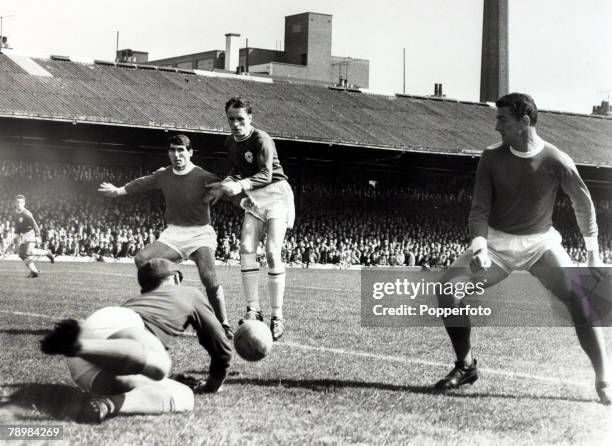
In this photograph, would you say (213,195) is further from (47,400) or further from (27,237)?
(27,237)

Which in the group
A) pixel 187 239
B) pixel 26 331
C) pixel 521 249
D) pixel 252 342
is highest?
pixel 521 249

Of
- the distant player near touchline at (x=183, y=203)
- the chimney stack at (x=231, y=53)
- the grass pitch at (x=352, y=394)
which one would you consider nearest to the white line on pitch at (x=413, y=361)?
the grass pitch at (x=352, y=394)

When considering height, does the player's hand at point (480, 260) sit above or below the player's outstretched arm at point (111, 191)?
below

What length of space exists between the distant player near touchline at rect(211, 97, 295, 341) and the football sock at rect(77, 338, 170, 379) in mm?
2795

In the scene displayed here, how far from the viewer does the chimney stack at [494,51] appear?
151 feet

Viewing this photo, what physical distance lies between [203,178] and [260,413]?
12.0 feet

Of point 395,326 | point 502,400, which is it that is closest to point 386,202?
point 395,326

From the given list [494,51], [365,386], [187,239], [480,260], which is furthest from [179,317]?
[494,51]

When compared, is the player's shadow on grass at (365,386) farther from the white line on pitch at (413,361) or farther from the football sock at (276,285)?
the football sock at (276,285)

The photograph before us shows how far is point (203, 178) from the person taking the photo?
28.3ft

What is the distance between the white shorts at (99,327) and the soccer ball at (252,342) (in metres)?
1.36

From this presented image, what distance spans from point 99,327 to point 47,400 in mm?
784

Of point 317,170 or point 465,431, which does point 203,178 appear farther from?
point 317,170

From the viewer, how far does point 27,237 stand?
1805cm
